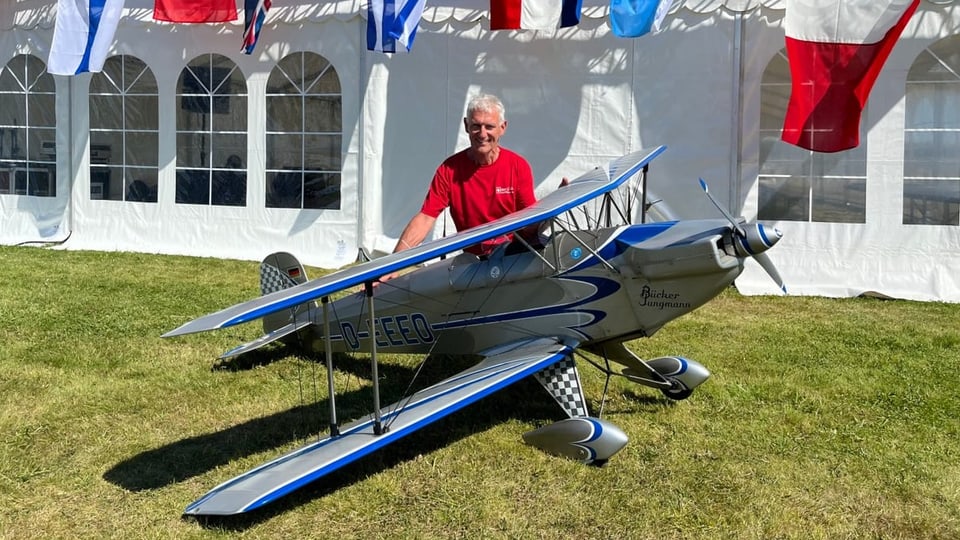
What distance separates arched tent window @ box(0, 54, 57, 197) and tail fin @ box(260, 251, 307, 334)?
322 inches

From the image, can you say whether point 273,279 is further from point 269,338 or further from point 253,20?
point 253,20

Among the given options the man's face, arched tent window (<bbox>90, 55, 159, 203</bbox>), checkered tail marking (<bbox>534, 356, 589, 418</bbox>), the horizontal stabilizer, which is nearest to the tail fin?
the horizontal stabilizer

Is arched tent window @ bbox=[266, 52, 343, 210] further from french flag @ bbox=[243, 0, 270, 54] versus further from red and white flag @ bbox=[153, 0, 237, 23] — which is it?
red and white flag @ bbox=[153, 0, 237, 23]

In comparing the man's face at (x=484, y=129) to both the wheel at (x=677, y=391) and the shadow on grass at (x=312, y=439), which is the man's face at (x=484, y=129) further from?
the wheel at (x=677, y=391)

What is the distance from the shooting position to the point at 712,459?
172 inches

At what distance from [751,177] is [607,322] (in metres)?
5.85

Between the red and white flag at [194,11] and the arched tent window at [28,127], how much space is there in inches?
112

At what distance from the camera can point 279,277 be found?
627cm

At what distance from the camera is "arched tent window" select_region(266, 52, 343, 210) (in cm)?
1120

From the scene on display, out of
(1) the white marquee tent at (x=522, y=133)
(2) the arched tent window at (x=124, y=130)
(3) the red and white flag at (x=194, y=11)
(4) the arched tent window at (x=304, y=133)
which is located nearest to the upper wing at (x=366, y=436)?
(1) the white marquee tent at (x=522, y=133)

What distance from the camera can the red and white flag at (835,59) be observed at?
27.2ft

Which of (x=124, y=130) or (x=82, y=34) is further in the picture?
(x=124, y=130)

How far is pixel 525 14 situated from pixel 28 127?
8334 mm

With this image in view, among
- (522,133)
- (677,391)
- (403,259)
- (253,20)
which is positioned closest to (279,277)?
(403,259)
